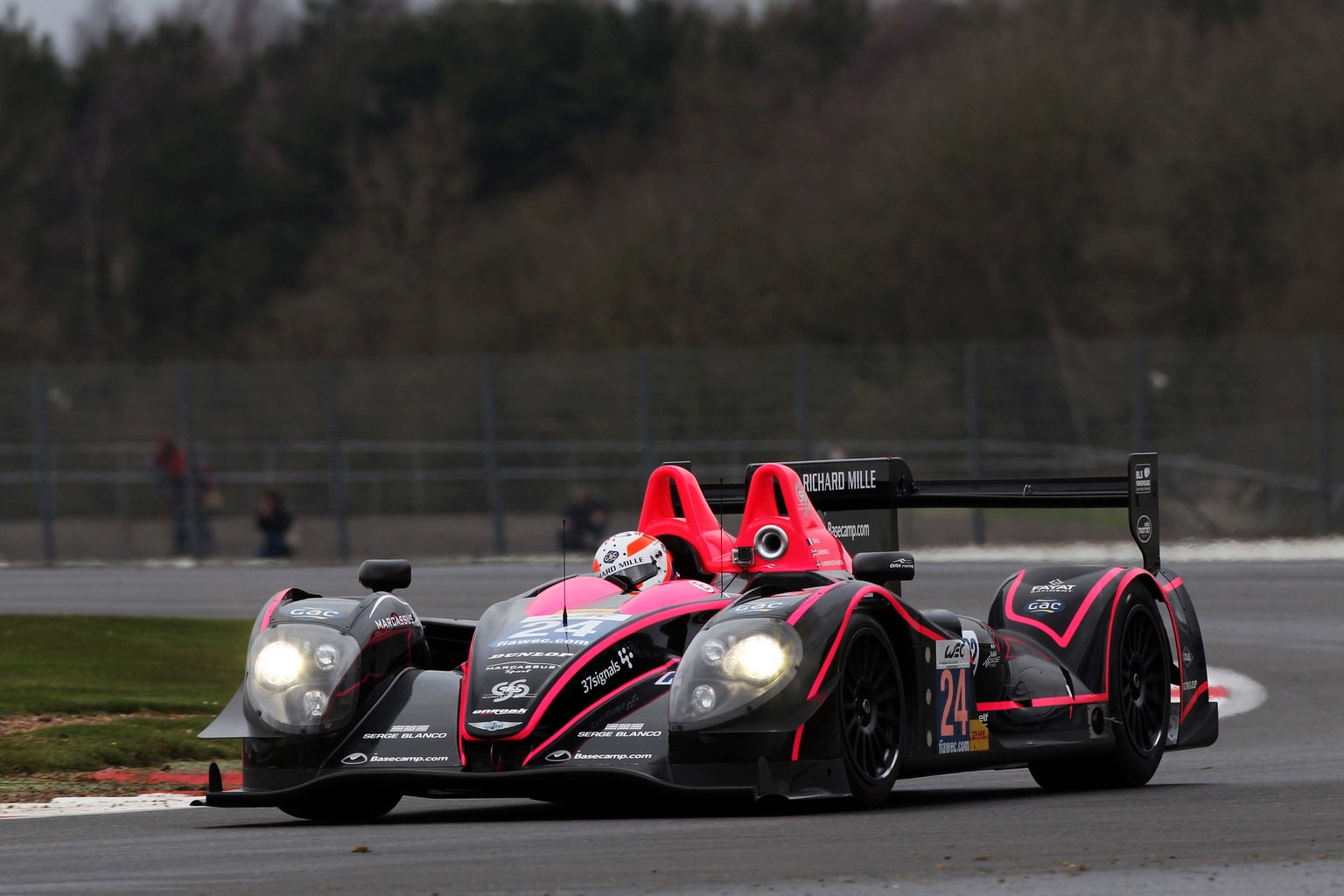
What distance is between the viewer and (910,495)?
420 inches

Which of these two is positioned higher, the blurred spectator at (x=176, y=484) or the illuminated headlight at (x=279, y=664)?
the illuminated headlight at (x=279, y=664)

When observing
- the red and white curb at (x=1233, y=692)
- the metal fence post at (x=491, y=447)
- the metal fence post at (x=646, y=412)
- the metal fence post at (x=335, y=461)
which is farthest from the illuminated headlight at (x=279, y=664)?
the metal fence post at (x=335, y=461)

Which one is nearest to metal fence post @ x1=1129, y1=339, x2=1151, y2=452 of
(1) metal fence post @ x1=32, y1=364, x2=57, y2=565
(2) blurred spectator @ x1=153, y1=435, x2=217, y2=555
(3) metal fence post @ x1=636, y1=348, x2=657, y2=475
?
(3) metal fence post @ x1=636, y1=348, x2=657, y2=475

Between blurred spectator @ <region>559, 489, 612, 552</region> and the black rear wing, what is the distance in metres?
19.5

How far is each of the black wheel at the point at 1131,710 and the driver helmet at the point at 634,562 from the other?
1669mm

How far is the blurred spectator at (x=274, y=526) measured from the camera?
103 feet

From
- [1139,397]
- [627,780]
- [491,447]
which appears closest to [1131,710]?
[627,780]

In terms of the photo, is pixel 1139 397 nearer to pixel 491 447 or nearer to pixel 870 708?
pixel 491 447

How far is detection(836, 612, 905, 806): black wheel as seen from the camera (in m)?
8.12

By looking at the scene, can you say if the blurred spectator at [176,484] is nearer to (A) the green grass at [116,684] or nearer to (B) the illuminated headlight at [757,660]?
(A) the green grass at [116,684]

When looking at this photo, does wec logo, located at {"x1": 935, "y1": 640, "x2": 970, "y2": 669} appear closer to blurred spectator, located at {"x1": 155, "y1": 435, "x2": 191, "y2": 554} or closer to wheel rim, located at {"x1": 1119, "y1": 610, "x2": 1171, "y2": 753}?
wheel rim, located at {"x1": 1119, "y1": 610, "x2": 1171, "y2": 753}

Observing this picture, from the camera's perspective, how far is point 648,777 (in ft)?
25.7

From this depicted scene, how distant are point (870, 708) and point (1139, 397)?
23230mm

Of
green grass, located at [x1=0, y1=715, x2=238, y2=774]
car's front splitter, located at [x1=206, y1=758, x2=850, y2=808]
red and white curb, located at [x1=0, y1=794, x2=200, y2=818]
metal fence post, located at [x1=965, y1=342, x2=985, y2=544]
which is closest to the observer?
car's front splitter, located at [x1=206, y1=758, x2=850, y2=808]
